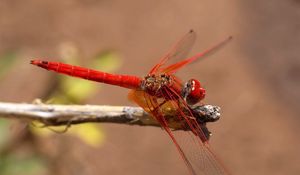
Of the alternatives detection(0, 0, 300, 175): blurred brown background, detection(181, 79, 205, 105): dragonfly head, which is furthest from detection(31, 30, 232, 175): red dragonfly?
detection(0, 0, 300, 175): blurred brown background

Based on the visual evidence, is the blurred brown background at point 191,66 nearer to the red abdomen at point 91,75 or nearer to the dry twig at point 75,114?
the red abdomen at point 91,75

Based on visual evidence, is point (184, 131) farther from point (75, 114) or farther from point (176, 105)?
point (75, 114)

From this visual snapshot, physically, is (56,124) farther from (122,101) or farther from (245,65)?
(245,65)

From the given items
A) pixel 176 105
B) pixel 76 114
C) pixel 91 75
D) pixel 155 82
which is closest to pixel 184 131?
pixel 176 105

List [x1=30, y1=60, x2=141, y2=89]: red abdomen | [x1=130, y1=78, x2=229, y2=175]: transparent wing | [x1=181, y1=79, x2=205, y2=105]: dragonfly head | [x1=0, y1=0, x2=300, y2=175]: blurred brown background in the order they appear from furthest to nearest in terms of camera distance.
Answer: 1. [x1=0, y1=0, x2=300, y2=175]: blurred brown background
2. [x1=30, y1=60, x2=141, y2=89]: red abdomen
3. [x1=181, y1=79, x2=205, y2=105]: dragonfly head
4. [x1=130, y1=78, x2=229, y2=175]: transparent wing

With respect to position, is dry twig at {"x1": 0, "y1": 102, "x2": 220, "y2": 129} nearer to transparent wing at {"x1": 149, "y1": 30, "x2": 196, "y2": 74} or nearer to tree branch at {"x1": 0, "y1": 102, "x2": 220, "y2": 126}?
tree branch at {"x1": 0, "y1": 102, "x2": 220, "y2": 126}

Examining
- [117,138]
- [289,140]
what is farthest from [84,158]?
[289,140]
